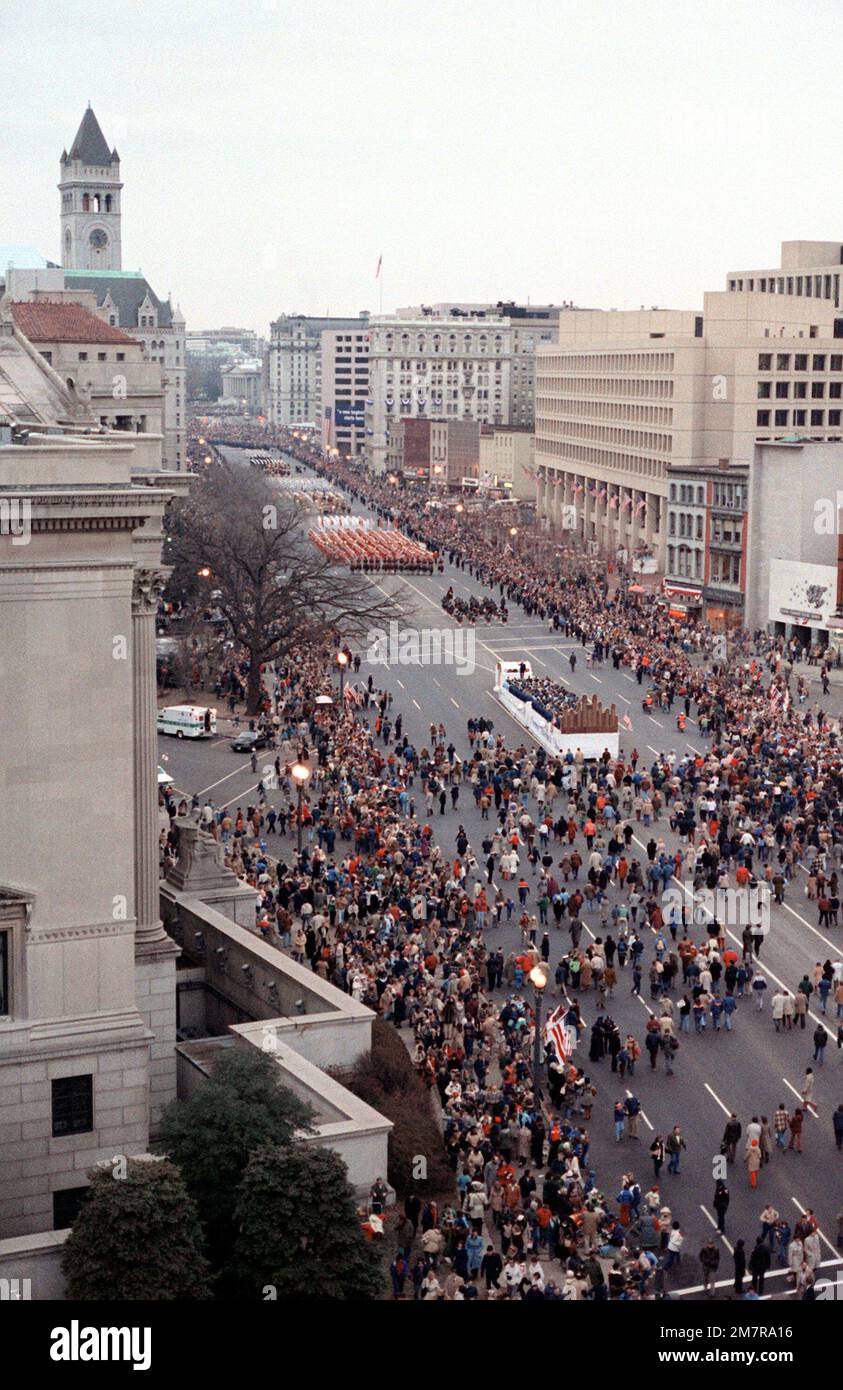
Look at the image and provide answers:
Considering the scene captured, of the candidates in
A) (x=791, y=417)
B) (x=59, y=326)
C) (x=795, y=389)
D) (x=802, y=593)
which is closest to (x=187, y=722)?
(x=59, y=326)

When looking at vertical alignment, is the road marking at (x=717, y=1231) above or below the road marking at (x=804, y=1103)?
below

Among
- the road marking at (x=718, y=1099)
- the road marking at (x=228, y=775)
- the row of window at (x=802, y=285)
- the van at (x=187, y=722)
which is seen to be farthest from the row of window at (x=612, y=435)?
the road marking at (x=718, y=1099)

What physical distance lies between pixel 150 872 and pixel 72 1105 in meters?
4.41

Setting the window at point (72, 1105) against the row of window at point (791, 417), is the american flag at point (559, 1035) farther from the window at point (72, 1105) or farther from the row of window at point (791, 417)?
the row of window at point (791, 417)

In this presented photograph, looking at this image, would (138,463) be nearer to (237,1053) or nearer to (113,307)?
(237,1053)

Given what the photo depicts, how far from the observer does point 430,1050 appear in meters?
33.0

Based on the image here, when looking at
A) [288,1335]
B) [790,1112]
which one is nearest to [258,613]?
[790,1112]

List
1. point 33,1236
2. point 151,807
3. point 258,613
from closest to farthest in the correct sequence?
point 33,1236 → point 151,807 → point 258,613

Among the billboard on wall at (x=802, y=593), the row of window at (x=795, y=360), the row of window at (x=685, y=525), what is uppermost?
the row of window at (x=795, y=360)

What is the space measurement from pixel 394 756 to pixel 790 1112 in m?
27.2

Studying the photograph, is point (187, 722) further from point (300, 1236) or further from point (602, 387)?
point (602, 387)

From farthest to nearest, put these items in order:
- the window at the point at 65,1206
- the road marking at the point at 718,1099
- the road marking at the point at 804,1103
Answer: the road marking at the point at 718,1099 < the road marking at the point at 804,1103 < the window at the point at 65,1206

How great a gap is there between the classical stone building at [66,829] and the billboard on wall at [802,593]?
2308 inches

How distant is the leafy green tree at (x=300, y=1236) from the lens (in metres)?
23.7
